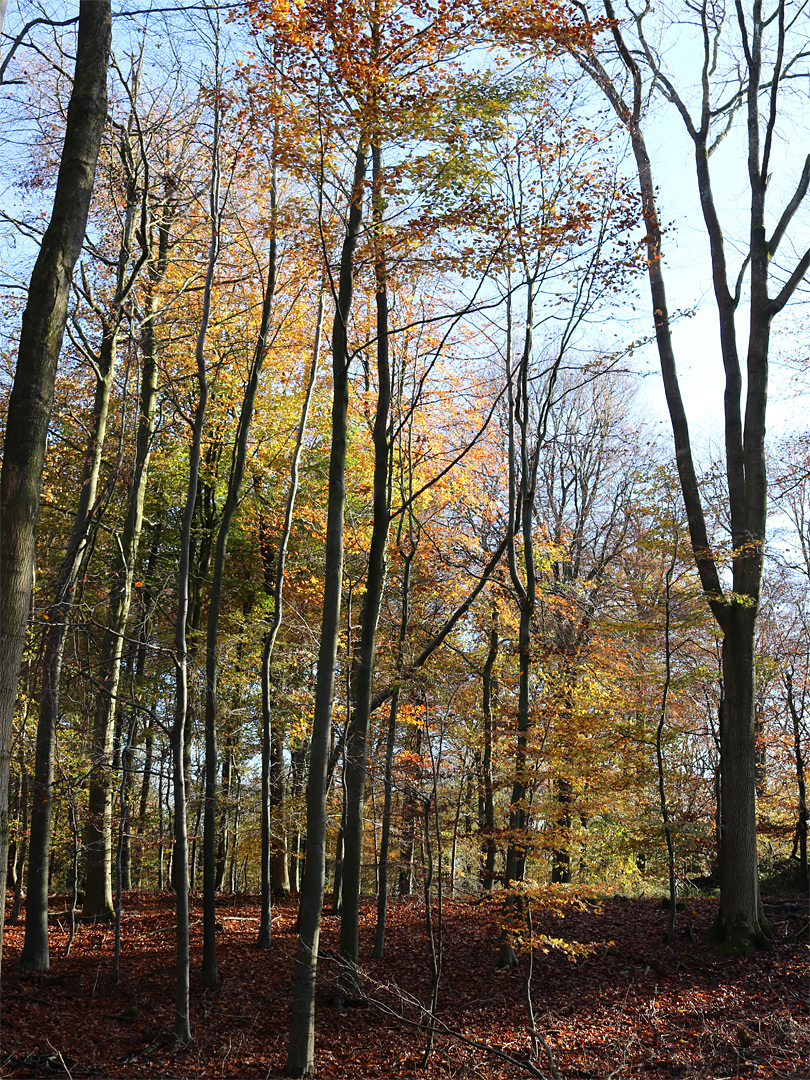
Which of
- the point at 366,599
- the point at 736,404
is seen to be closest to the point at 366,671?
the point at 366,599

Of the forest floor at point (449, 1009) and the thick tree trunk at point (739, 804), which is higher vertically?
the thick tree trunk at point (739, 804)

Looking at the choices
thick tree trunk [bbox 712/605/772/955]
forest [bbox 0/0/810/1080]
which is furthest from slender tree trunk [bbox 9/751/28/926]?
thick tree trunk [bbox 712/605/772/955]

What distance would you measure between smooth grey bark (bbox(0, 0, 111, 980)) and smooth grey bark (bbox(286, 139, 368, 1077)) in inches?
117

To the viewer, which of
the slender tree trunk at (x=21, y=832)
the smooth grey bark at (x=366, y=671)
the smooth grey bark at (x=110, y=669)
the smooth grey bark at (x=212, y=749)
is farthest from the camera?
the slender tree trunk at (x=21, y=832)

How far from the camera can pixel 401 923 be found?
40.5 ft

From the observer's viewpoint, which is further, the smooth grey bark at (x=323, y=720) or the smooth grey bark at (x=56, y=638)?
the smooth grey bark at (x=56, y=638)

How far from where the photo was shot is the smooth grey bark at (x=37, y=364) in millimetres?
4113

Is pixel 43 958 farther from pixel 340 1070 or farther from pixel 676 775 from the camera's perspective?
pixel 676 775

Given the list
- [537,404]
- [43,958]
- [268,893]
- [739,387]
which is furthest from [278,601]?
[537,404]

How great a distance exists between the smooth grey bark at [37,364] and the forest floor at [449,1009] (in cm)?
295

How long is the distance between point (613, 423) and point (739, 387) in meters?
7.88

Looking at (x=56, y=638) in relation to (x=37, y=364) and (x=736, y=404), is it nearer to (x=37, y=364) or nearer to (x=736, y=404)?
(x=37, y=364)

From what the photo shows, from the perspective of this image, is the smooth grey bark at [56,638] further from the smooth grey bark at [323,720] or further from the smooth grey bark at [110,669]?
the smooth grey bark at [323,720]

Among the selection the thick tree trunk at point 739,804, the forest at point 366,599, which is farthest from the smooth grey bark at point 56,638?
the thick tree trunk at point 739,804
